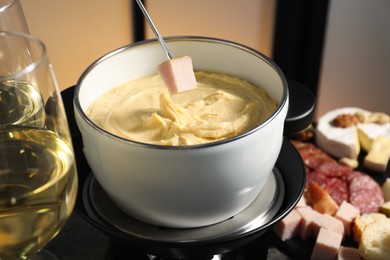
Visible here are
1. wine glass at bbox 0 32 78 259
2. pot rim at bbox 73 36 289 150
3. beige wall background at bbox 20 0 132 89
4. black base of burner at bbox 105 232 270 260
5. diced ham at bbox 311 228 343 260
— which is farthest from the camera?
beige wall background at bbox 20 0 132 89

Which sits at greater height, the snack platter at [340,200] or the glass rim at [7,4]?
the glass rim at [7,4]

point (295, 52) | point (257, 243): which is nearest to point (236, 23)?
point (295, 52)

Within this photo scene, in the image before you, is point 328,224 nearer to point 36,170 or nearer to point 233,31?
point 36,170

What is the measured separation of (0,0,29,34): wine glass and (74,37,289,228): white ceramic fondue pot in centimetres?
11

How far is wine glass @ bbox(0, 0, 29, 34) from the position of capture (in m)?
0.83

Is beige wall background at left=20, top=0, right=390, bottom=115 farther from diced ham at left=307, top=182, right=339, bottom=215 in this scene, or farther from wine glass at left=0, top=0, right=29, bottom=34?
diced ham at left=307, top=182, right=339, bottom=215

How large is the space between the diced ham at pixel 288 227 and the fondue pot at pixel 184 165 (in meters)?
0.17

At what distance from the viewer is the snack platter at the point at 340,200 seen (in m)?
1.02

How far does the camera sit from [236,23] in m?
1.90

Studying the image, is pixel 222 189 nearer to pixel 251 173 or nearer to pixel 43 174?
pixel 251 173

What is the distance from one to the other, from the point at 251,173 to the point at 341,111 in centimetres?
64

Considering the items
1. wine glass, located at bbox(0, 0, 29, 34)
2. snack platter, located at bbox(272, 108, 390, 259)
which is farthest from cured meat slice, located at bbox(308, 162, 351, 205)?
wine glass, located at bbox(0, 0, 29, 34)

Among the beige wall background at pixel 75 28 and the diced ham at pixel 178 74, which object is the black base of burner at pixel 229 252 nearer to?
the diced ham at pixel 178 74

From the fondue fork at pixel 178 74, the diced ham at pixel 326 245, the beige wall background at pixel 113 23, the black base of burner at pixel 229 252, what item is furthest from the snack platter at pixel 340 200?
the beige wall background at pixel 113 23
